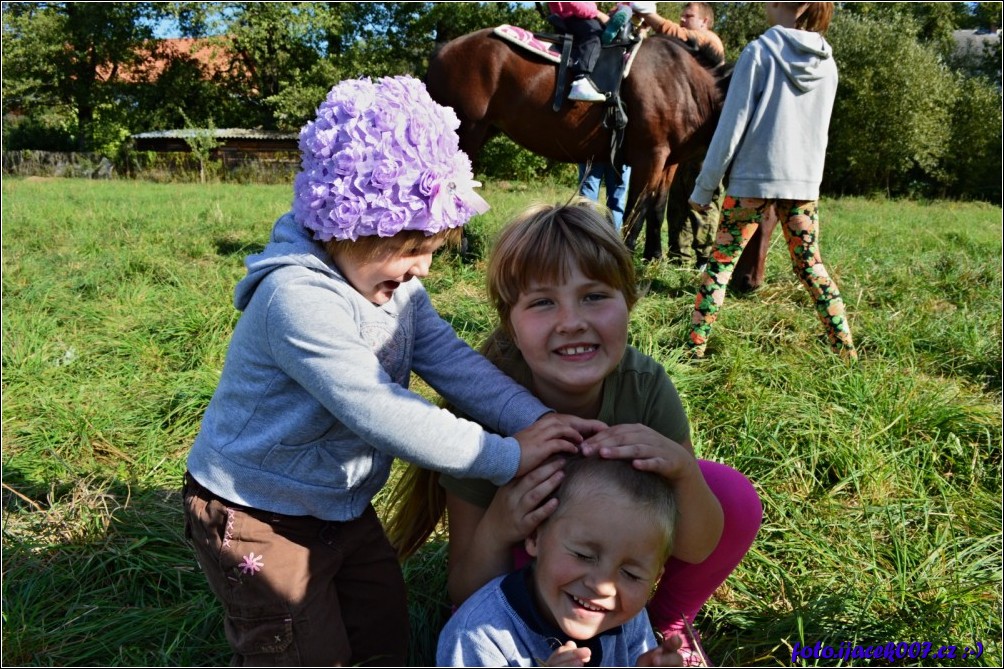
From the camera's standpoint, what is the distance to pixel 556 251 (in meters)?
1.59

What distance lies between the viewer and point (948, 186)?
20.6 meters

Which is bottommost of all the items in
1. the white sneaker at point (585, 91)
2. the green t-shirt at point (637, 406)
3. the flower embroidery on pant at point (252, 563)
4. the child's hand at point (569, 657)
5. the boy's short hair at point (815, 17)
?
the flower embroidery on pant at point (252, 563)

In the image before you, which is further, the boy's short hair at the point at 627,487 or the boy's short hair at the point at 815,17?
the boy's short hair at the point at 815,17

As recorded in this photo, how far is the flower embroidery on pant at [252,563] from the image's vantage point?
150cm

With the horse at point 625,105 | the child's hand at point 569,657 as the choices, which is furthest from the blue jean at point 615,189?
the child's hand at point 569,657

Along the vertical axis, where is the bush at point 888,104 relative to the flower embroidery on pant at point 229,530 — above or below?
above

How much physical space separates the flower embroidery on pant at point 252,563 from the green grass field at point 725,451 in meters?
0.46

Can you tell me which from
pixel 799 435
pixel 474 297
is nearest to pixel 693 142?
pixel 474 297

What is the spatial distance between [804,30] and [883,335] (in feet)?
5.21

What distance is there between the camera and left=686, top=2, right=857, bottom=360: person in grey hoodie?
3.49m

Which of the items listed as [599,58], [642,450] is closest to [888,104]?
[599,58]

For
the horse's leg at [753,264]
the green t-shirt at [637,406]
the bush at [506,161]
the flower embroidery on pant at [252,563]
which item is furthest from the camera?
the bush at [506,161]

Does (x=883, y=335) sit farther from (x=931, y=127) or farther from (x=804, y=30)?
(x=931, y=127)

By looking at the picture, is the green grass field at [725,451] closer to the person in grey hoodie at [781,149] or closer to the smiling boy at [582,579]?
the person in grey hoodie at [781,149]
